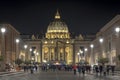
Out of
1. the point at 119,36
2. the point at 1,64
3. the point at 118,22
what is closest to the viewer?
the point at 1,64

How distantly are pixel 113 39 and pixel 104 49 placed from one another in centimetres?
2601

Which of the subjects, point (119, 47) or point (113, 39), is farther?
point (113, 39)

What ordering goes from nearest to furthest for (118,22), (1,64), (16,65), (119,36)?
(1,64), (119,36), (118,22), (16,65)

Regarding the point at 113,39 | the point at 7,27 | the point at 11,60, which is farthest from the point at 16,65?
the point at 113,39

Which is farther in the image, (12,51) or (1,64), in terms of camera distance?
(12,51)

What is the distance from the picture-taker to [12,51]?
141 meters

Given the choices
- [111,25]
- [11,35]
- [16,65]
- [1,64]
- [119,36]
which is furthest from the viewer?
[11,35]

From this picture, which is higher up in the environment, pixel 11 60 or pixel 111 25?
pixel 111 25

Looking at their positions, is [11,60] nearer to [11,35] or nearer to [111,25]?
[11,35]

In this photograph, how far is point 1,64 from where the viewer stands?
295 ft

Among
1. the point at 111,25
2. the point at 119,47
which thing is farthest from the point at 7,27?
the point at 119,47

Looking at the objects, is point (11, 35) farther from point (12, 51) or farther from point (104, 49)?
point (104, 49)

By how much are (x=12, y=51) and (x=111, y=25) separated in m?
30.4

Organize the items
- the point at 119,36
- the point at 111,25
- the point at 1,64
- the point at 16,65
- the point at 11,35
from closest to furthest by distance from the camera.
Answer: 1. the point at 1,64
2. the point at 119,36
3. the point at 16,65
4. the point at 111,25
5. the point at 11,35
